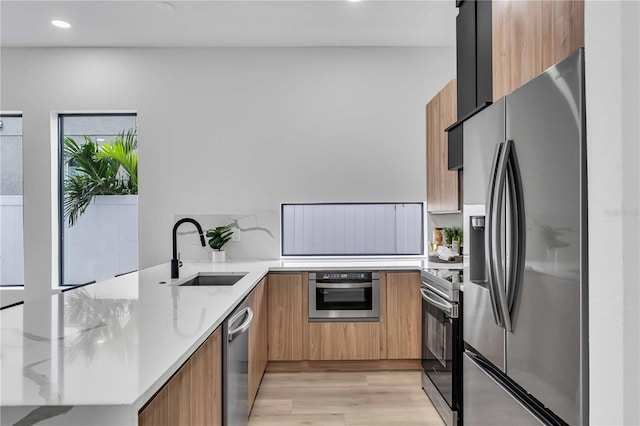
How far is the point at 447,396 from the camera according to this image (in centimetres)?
230

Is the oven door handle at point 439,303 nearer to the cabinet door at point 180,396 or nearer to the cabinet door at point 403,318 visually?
the cabinet door at point 403,318

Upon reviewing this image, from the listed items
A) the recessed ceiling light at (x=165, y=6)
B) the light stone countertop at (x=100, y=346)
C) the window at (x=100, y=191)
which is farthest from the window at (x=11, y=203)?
the light stone countertop at (x=100, y=346)

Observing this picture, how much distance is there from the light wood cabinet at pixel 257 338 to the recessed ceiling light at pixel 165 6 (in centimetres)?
225

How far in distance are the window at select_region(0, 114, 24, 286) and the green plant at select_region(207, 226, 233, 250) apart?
1998 mm

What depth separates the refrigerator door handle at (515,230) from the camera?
1.33 m

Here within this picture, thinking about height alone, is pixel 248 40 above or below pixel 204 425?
above

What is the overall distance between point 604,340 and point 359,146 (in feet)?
10.6

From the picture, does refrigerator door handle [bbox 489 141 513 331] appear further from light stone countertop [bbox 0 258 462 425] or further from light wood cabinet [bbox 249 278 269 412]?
light wood cabinet [bbox 249 278 269 412]

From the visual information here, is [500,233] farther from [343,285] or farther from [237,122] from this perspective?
[237,122]

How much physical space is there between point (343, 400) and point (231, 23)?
3.14 metres

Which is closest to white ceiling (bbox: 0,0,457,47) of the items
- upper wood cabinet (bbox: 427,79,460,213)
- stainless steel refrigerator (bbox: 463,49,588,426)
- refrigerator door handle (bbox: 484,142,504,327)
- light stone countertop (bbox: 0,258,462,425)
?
upper wood cabinet (bbox: 427,79,460,213)

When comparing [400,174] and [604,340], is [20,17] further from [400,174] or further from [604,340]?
[604,340]

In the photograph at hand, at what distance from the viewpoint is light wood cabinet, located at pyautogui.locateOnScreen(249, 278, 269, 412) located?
7.88 feet

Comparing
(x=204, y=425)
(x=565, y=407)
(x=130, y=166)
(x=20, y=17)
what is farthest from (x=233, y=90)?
(x=565, y=407)
